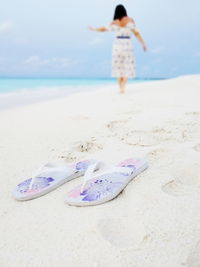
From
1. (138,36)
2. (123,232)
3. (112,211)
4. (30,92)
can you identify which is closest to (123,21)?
(138,36)

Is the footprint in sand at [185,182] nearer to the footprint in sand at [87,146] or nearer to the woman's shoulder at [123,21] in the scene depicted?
the footprint in sand at [87,146]

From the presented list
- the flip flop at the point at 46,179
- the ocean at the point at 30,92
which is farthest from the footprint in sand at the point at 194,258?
the ocean at the point at 30,92

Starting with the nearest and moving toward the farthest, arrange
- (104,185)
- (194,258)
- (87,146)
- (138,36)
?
(194,258), (104,185), (87,146), (138,36)

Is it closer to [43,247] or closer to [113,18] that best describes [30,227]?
[43,247]

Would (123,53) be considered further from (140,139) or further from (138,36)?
(140,139)

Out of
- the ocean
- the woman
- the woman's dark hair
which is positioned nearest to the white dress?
the woman

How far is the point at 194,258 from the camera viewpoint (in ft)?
2.61

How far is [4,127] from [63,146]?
0.80m

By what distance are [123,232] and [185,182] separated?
418 millimetres

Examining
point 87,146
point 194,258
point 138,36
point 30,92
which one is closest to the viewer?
point 194,258

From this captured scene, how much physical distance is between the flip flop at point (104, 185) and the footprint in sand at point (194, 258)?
14.6 inches

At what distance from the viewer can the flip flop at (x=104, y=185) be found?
43.2 inches

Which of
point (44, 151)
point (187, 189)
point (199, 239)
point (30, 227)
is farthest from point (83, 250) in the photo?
point (44, 151)

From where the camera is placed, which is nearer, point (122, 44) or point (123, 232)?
point (123, 232)
